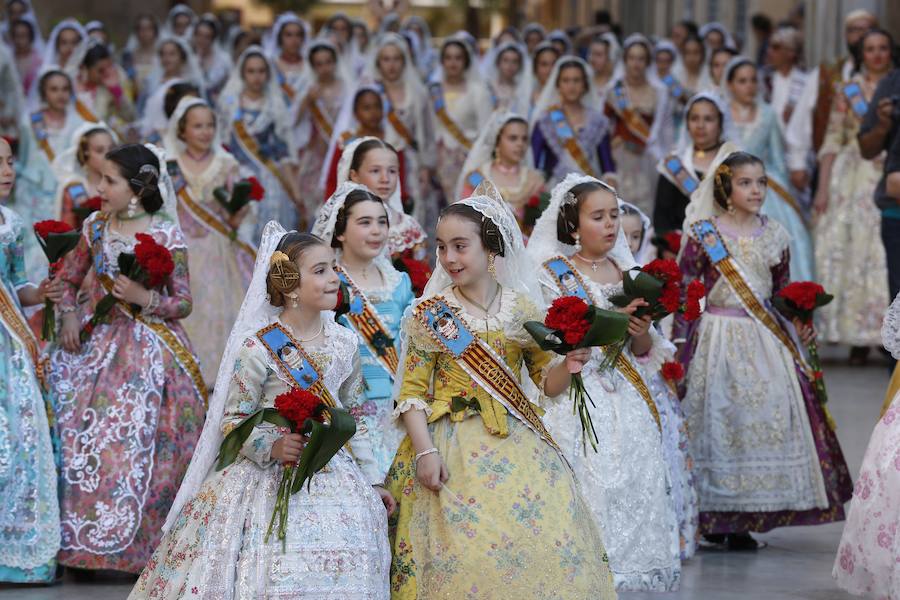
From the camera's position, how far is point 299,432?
16.9 ft

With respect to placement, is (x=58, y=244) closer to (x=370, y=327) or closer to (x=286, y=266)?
(x=370, y=327)

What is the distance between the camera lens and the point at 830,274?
12000 mm

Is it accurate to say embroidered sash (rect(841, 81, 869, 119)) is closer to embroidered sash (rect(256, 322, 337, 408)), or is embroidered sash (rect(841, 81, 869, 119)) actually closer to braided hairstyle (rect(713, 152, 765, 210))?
braided hairstyle (rect(713, 152, 765, 210))

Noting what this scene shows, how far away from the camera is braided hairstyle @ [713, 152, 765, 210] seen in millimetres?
7340

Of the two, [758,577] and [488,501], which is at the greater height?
[488,501]

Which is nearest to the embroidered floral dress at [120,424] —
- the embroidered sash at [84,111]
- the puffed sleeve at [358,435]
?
the puffed sleeve at [358,435]

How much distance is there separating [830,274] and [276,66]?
5.38 m

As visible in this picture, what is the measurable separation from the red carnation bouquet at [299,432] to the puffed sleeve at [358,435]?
324 mm

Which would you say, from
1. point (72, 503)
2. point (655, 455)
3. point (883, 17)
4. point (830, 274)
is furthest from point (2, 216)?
point (883, 17)

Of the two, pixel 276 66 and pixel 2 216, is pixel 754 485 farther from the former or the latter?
pixel 276 66

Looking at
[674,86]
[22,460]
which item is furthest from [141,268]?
[674,86]

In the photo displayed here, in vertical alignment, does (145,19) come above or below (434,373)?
above

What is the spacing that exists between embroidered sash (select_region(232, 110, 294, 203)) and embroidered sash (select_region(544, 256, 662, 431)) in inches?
232

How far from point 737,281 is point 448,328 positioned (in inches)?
82.5
